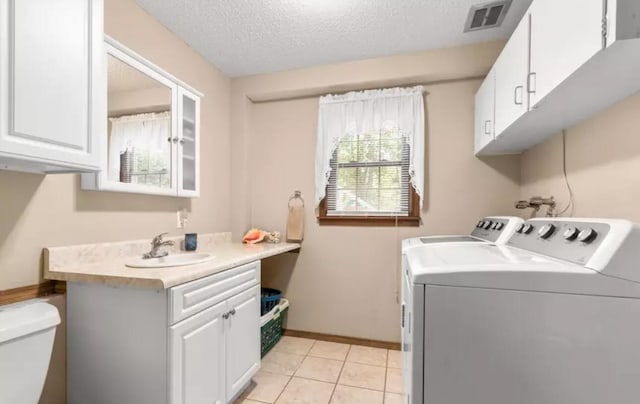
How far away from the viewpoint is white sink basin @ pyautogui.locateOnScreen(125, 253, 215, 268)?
150 cm

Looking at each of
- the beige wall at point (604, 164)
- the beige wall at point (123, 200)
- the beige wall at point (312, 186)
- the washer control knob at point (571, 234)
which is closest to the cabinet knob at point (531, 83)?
the beige wall at point (604, 164)

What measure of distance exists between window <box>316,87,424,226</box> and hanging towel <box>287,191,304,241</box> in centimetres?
19

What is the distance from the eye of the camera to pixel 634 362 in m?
0.80

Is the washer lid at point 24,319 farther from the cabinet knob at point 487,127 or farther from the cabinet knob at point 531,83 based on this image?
the cabinet knob at point 487,127

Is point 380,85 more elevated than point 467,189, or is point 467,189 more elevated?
point 380,85

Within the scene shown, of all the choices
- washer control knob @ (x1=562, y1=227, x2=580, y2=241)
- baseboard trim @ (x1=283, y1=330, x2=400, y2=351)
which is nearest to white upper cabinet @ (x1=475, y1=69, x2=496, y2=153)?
washer control knob @ (x1=562, y1=227, x2=580, y2=241)

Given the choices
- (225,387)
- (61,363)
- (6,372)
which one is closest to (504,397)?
(225,387)

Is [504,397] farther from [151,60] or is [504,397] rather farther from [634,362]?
[151,60]

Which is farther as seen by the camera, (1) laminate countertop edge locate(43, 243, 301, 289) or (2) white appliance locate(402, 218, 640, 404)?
(1) laminate countertop edge locate(43, 243, 301, 289)

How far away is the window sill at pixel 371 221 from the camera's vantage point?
2568mm

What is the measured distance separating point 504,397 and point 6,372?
1610 mm

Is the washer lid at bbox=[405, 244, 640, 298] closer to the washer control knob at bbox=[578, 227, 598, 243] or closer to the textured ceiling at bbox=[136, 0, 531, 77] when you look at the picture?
the washer control knob at bbox=[578, 227, 598, 243]

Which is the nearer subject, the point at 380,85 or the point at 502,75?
the point at 502,75

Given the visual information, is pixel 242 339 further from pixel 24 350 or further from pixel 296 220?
pixel 296 220
